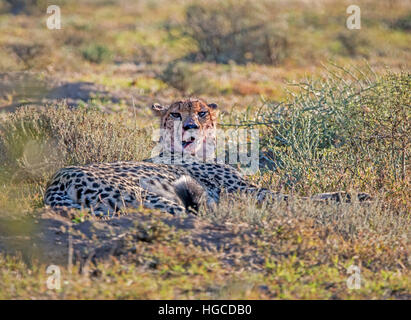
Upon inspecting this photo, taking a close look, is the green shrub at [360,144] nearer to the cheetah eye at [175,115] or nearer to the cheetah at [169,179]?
the cheetah at [169,179]

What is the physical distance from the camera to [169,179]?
5.49 m

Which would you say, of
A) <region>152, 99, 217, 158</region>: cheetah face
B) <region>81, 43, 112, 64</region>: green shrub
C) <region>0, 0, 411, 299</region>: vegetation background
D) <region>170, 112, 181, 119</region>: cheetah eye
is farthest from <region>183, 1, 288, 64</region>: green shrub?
<region>170, 112, 181, 119</region>: cheetah eye

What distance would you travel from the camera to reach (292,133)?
6691 millimetres

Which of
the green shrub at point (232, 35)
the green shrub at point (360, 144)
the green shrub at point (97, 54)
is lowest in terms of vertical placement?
the green shrub at point (360, 144)

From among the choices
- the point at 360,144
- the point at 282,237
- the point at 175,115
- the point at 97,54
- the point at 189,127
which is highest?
the point at 97,54

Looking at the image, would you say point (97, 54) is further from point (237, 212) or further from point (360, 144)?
point (237, 212)

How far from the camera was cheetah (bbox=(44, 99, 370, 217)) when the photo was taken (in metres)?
5.00

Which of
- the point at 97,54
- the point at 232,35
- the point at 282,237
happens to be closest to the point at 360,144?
the point at 282,237

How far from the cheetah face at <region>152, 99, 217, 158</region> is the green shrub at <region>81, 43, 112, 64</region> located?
39.1ft

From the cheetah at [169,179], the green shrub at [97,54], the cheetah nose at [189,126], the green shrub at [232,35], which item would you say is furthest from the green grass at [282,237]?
the green shrub at [232,35]

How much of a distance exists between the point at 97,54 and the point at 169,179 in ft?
44.4

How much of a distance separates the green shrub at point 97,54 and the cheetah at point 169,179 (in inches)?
469

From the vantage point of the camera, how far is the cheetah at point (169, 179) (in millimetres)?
5004
